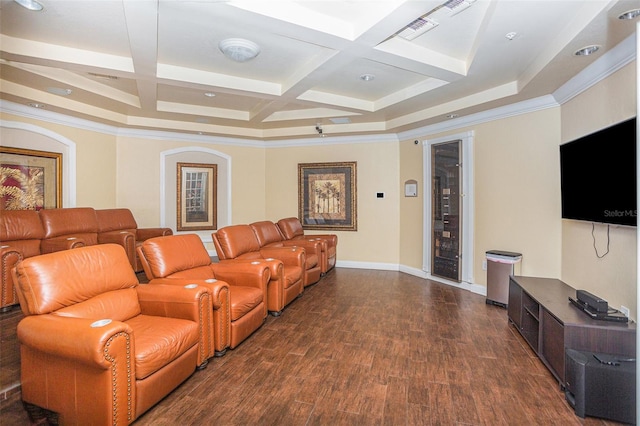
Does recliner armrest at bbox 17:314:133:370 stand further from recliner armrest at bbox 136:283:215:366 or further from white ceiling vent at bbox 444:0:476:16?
white ceiling vent at bbox 444:0:476:16

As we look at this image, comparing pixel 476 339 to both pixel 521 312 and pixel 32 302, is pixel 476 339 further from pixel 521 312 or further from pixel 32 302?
pixel 32 302

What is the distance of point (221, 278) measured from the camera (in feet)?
11.7

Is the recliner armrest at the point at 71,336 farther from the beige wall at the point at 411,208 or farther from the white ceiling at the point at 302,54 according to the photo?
the beige wall at the point at 411,208

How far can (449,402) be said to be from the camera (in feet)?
7.44

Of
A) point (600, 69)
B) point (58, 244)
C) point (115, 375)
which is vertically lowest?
point (115, 375)

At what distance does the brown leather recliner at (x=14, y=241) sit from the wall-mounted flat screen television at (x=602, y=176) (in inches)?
235

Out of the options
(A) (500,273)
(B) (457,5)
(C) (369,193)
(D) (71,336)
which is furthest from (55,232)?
(A) (500,273)

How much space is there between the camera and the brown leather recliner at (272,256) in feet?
12.6

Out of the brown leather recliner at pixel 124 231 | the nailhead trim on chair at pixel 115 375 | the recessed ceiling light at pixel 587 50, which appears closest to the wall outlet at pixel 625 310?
the recessed ceiling light at pixel 587 50

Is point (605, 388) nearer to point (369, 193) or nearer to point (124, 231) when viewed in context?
point (369, 193)

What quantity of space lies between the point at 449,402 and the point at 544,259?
2.72m

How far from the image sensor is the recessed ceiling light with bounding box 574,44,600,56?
9.04 ft

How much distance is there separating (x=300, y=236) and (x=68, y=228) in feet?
11.8

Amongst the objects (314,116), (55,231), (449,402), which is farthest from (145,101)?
(449,402)
